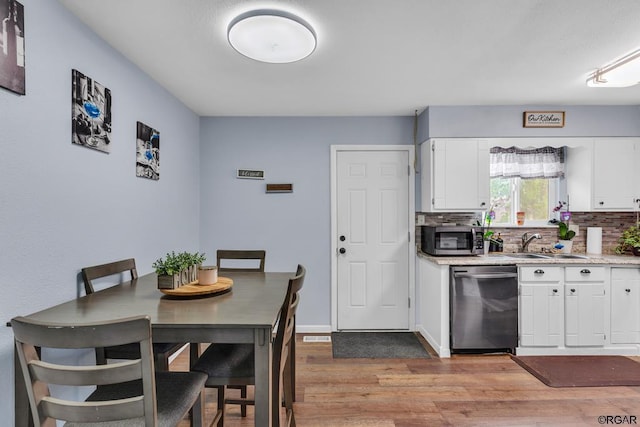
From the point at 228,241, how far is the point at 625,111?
14.6ft

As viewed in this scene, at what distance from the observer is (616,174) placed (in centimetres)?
334

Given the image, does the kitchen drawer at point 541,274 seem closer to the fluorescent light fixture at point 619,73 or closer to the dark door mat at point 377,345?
the dark door mat at point 377,345

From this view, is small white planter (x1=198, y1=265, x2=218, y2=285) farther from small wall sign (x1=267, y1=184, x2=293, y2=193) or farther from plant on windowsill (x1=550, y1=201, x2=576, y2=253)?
plant on windowsill (x1=550, y1=201, x2=576, y2=253)

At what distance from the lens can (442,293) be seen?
3096mm

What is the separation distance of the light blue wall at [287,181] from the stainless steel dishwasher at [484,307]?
1.38 meters

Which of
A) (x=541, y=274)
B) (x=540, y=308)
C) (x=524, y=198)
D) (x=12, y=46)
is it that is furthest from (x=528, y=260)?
(x=12, y=46)

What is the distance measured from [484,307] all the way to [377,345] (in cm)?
111

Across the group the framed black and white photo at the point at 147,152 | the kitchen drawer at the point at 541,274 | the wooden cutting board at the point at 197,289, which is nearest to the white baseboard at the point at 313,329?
the wooden cutting board at the point at 197,289

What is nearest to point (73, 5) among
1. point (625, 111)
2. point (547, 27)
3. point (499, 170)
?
point (547, 27)

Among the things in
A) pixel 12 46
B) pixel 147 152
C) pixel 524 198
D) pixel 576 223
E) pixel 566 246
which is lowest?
pixel 566 246

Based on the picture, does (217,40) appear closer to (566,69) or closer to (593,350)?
(566,69)

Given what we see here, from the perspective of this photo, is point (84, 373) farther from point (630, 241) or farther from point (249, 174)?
point (630, 241)

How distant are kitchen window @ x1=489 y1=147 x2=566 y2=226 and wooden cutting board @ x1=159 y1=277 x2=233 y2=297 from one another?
314 cm

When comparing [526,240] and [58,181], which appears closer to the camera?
[58,181]
